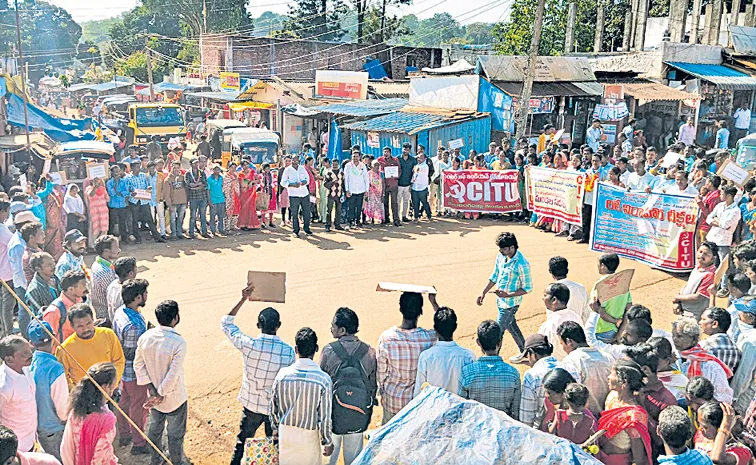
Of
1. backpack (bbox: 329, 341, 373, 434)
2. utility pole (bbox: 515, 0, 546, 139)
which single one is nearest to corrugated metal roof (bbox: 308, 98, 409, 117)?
utility pole (bbox: 515, 0, 546, 139)

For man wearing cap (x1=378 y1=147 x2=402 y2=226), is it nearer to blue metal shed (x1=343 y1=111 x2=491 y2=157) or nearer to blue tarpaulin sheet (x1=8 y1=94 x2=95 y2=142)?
blue metal shed (x1=343 y1=111 x2=491 y2=157)

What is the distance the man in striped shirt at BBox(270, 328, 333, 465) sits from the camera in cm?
491

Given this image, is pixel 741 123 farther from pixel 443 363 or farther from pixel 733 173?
pixel 443 363

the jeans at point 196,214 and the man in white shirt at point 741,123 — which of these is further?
the man in white shirt at point 741,123

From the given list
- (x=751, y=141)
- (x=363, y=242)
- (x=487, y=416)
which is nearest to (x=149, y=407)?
(x=487, y=416)

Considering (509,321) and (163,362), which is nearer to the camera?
(163,362)

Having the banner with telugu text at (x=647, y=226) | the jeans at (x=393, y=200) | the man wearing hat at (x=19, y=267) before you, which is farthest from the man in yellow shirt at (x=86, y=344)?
the jeans at (x=393, y=200)

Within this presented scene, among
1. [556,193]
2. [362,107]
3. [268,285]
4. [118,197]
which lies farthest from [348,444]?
[362,107]

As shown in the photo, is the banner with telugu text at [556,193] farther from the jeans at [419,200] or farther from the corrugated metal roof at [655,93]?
the corrugated metal roof at [655,93]

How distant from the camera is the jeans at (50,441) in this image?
5191 mm

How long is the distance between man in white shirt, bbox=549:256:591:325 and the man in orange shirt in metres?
4.58

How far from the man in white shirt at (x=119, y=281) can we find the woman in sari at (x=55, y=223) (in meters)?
5.40

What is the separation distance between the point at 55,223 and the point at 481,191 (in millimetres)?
9217

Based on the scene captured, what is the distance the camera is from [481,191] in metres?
16.1
